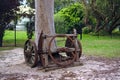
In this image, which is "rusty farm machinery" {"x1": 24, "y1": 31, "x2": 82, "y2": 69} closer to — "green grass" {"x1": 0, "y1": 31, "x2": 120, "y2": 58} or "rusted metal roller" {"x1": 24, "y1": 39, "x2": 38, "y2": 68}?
Answer: "rusted metal roller" {"x1": 24, "y1": 39, "x2": 38, "y2": 68}

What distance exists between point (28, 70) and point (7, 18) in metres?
7.35

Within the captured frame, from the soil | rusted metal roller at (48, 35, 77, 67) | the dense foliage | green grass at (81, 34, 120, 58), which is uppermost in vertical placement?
the dense foliage

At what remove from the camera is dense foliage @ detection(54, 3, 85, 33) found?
2408 cm

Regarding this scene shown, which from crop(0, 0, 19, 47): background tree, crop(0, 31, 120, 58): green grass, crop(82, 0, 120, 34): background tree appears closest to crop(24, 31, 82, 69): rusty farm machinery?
crop(0, 31, 120, 58): green grass

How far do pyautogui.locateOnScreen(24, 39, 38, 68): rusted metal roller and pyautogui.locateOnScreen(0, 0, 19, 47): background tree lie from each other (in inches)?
224

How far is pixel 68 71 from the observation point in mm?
8680

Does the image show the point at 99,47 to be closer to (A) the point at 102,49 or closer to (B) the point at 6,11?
(A) the point at 102,49

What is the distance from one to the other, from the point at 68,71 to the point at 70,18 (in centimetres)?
1727

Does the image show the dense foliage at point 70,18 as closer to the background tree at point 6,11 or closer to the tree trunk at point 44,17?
the background tree at point 6,11

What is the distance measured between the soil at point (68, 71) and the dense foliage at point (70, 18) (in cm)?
1360

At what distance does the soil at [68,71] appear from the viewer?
8008mm

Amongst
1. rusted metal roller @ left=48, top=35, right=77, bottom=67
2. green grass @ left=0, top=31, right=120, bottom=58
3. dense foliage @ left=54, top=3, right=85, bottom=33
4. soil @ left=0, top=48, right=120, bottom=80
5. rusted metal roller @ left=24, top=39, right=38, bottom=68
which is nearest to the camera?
soil @ left=0, top=48, right=120, bottom=80

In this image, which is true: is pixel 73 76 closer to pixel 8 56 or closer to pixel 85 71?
pixel 85 71

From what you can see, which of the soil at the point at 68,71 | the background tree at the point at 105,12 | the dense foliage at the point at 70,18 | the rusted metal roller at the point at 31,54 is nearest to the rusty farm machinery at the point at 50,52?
the rusted metal roller at the point at 31,54
